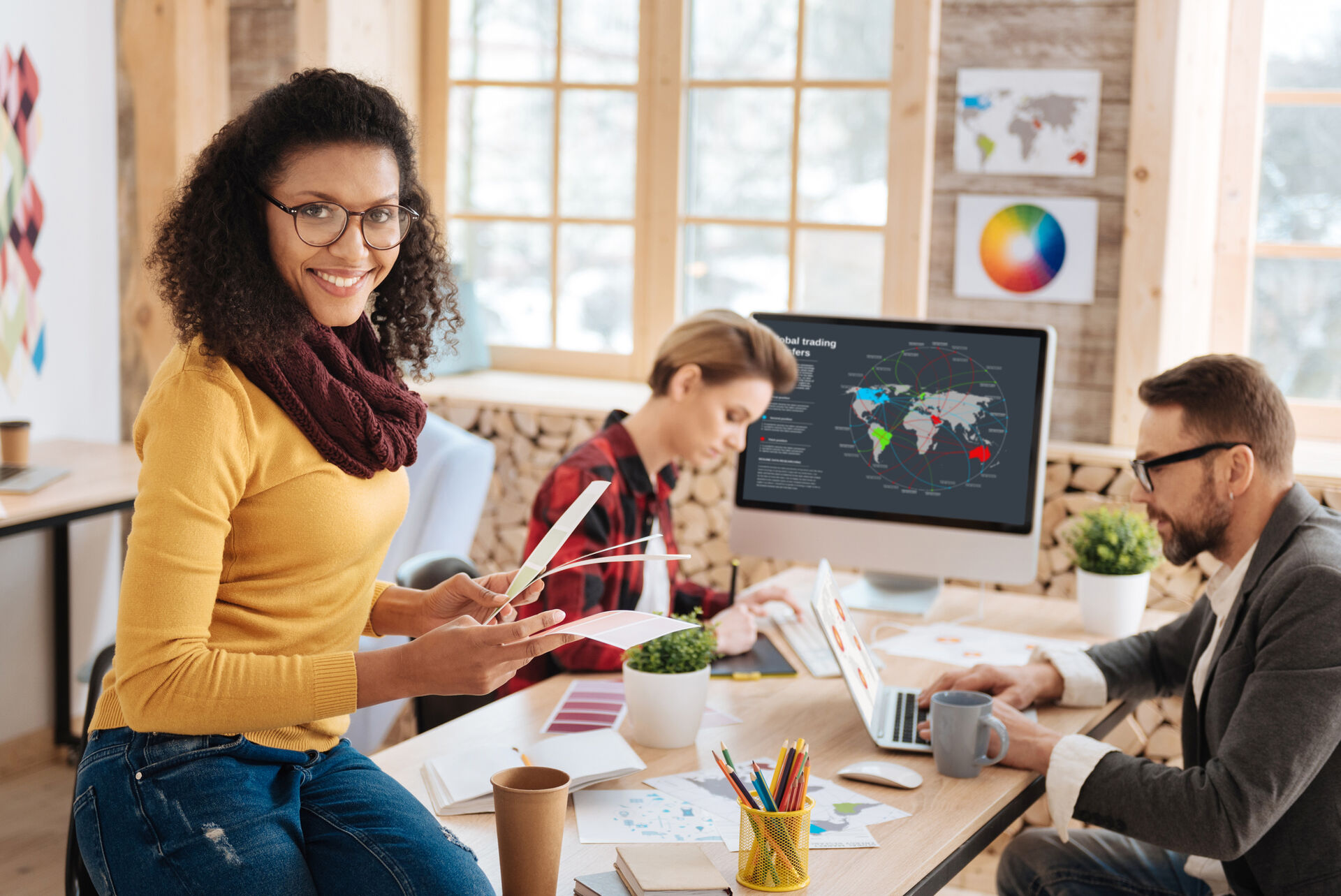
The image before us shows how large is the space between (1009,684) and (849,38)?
2161mm

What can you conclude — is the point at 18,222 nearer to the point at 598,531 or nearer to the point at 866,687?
the point at 598,531

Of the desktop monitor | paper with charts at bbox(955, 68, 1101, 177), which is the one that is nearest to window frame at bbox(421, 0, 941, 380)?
paper with charts at bbox(955, 68, 1101, 177)

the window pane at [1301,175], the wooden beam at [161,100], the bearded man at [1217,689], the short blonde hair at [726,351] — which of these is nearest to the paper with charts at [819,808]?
the bearded man at [1217,689]

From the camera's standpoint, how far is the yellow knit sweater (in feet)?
3.58

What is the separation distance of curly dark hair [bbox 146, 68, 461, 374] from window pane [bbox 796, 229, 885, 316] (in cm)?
229

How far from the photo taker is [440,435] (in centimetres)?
278

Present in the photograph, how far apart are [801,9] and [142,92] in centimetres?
194

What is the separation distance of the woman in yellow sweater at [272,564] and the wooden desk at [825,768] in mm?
187

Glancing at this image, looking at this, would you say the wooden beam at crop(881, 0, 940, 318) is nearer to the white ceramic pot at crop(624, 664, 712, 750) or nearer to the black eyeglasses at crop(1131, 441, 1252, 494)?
the black eyeglasses at crop(1131, 441, 1252, 494)

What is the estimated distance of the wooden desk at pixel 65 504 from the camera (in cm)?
272

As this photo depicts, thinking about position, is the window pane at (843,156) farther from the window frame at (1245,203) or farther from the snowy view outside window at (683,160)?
the window frame at (1245,203)

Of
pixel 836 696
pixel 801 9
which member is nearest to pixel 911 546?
pixel 836 696

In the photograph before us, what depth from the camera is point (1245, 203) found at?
3119 millimetres

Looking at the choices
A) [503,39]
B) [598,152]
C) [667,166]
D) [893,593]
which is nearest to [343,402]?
[893,593]
